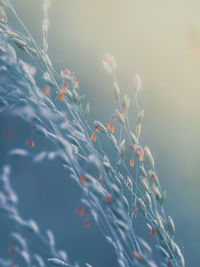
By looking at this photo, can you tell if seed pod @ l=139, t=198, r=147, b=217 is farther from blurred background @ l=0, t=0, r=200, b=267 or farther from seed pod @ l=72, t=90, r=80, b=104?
blurred background @ l=0, t=0, r=200, b=267

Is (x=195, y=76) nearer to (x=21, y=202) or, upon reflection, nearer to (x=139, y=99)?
(x=139, y=99)

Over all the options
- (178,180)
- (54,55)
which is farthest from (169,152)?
(54,55)

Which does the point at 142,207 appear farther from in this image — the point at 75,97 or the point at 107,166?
the point at 75,97

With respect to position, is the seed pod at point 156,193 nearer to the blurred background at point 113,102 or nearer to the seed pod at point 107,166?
the seed pod at point 107,166

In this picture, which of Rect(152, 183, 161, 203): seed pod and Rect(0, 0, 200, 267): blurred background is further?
Rect(0, 0, 200, 267): blurred background

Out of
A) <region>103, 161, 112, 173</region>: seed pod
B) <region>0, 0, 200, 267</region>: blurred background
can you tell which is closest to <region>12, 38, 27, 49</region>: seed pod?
<region>103, 161, 112, 173</region>: seed pod

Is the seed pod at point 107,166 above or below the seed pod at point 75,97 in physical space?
below

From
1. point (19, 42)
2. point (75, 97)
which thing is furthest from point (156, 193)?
point (19, 42)

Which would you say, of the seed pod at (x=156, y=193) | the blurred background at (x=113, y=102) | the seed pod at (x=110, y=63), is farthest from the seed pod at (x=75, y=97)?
the blurred background at (x=113, y=102)

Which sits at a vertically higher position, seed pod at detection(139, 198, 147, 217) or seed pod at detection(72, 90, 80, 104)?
seed pod at detection(72, 90, 80, 104)
